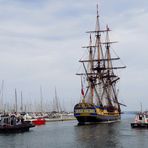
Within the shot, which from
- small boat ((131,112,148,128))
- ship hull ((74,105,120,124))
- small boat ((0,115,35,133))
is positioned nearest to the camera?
small boat ((0,115,35,133))

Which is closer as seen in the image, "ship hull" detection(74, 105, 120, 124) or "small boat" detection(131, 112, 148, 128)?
"small boat" detection(131, 112, 148, 128)

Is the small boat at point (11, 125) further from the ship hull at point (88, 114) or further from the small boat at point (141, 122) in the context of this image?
the ship hull at point (88, 114)

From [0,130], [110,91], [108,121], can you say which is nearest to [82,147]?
[0,130]

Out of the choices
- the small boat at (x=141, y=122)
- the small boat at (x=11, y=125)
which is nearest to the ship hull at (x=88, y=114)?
the small boat at (x=141, y=122)

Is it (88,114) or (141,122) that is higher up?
(88,114)

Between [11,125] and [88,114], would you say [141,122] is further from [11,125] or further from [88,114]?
[11,125]

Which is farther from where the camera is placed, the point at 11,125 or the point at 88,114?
the point at 88,114

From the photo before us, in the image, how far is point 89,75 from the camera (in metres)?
150

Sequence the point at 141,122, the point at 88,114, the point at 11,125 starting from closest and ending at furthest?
1. the point at 11,125
2. the point at 141,122
3. the point at 88,114

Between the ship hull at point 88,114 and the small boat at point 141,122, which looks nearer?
the small boat at point 141,122

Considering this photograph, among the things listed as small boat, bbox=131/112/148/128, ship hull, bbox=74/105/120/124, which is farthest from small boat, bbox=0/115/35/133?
ship hull, bbox=74/105/120/124

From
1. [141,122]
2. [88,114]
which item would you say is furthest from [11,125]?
[88,114]

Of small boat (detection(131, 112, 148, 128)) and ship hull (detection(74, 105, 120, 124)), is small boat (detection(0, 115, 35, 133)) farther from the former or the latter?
ship hull (detection(74, 105, 120, 124))

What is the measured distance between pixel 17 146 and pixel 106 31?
99.5 meters
